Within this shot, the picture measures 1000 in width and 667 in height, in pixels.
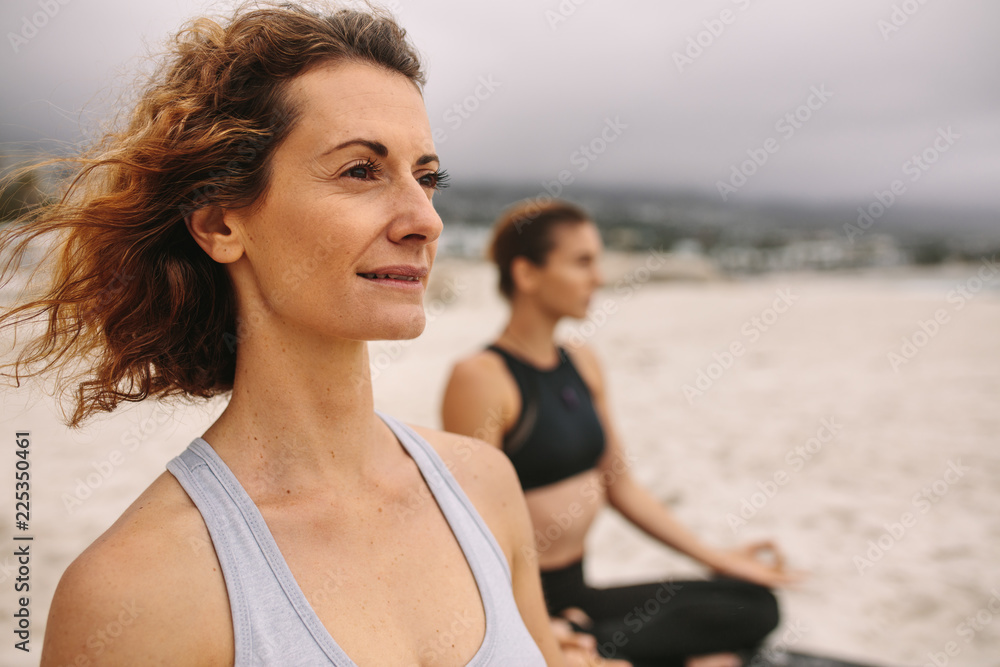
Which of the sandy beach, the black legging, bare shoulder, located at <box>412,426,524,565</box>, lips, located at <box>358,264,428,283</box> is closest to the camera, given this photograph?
lips, located at <box>358,264,428,283</box>

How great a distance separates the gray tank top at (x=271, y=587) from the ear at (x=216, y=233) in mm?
368

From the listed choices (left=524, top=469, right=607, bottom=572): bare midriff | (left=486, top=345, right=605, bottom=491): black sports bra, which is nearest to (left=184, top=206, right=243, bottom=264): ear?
(left=486, top=345, right=605, bottom=491): black sports bra

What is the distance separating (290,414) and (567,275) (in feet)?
7.27

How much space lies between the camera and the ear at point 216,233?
50.1 inches

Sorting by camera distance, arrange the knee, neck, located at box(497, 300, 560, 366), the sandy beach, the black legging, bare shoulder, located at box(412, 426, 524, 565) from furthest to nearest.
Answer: the sandy beach, neck, located at box(497, 300, 560, 366), the knee, the black legging, bare shoulder, located at box(412, 426, 524, 565)

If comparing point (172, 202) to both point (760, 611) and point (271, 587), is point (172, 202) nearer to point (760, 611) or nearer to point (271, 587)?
point (271, 587)

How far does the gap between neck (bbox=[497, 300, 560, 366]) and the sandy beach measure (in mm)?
1402

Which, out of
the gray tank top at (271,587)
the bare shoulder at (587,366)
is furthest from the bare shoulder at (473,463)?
the bare shoulder at (587,366)

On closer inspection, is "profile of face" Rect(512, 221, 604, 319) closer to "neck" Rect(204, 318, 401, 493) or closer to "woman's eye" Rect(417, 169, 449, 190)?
"woman's eye" Rect(417, 169, 449, 190)

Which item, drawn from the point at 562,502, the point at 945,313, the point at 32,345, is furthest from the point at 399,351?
the point at 945,313

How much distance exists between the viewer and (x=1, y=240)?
1.38 metres

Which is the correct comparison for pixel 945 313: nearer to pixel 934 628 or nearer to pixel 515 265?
pixel 934 628

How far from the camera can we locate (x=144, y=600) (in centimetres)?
102

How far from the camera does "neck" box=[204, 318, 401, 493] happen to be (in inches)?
50.7
